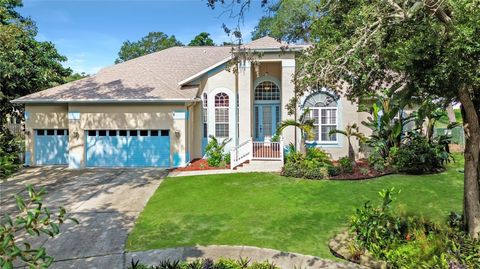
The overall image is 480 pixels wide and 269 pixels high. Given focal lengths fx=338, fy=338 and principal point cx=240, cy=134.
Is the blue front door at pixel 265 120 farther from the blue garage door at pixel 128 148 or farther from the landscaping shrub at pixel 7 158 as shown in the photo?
the landscaping shrub at pixel 7 158

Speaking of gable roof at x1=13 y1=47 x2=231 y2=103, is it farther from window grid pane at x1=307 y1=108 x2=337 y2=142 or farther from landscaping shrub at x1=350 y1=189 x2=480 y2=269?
landscaping shrub at x1=350 y1=189 x2=480 y2=269

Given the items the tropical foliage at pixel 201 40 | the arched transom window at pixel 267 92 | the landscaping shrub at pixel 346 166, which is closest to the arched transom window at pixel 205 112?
the arched transom window at pixel 267 92

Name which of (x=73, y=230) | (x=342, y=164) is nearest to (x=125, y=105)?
(x=73, y=230)

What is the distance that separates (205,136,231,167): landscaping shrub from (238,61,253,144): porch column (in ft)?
4.06

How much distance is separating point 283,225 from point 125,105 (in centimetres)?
1216

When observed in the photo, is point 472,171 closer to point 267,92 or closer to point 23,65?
point 267,92

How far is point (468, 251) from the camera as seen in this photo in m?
6.56

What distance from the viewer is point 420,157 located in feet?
47.8

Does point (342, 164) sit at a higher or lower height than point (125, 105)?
lower

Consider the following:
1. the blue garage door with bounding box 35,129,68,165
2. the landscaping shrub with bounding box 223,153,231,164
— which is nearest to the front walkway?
the landscaping shrub with bounding box 223,153,231,164

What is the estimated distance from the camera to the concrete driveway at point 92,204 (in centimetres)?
778

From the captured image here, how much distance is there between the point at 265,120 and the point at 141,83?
7.54 m

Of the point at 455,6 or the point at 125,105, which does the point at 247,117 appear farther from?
the point at 455,6

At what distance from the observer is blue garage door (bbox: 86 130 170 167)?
18.1 meters
